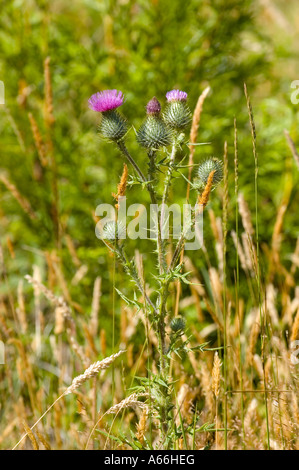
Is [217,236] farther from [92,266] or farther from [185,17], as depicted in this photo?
[185,17]

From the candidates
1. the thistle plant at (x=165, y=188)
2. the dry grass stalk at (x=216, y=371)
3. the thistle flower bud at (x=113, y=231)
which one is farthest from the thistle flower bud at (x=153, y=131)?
the dry grass stalk at (x=216, y=371)

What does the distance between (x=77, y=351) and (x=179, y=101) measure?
38.2 inches

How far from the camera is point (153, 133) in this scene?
4.42 feet

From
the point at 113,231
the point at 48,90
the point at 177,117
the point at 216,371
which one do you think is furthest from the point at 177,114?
the point at 48,90

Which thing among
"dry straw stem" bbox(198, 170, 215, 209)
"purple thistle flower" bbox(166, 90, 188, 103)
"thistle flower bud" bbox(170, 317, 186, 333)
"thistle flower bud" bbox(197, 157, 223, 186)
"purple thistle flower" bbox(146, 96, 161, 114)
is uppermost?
"purple thistle flower" bbox(166, 90, 188, 103)

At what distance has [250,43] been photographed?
3.55 m

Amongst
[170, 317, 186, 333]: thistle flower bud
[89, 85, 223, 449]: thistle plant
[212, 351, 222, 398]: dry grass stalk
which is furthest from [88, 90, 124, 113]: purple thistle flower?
[212, 351, 222, 398]: dry grass stalk

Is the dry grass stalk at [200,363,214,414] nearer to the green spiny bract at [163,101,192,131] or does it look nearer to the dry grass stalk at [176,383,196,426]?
the dry grass stalk at [176,383,196,426]

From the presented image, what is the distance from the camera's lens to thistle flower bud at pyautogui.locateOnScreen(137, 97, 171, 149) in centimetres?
135

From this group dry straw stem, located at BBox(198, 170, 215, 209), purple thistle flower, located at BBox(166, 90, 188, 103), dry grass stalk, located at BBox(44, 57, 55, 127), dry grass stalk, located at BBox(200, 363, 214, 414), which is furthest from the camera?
dry grass stalk, located at BBox(44, 57, 55, 127)

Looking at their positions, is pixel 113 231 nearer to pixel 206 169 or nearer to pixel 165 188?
pixel 165 188

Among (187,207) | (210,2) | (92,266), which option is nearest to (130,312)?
(92,266)

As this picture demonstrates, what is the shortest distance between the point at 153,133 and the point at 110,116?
14 cm
